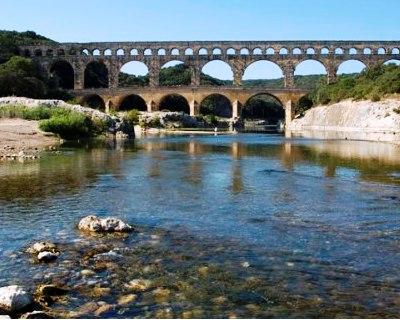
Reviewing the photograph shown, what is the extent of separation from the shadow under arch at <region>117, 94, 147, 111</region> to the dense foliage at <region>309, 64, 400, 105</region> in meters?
34.2

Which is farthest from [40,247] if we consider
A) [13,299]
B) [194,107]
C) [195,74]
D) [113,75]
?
[113,75]

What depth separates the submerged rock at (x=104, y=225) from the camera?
10.7m

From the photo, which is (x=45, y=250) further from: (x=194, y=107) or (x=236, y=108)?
(x=194, y=107)

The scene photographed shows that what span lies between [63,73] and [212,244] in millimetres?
113149

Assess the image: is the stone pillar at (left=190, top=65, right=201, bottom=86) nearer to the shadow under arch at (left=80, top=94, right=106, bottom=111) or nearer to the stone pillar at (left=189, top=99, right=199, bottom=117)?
the stone pillar at (left=189, top=99, right=199, bottom=117)

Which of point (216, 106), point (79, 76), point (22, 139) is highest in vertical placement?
point (79, 76)

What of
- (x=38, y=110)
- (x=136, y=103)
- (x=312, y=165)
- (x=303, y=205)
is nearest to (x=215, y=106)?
(x=136, y=103)

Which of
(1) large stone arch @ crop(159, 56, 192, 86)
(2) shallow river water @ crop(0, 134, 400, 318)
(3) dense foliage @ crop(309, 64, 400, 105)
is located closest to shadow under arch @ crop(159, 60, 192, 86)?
(1) large stone arch @ crop(159, 56, 192, 86)

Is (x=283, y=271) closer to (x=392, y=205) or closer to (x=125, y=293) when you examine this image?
(x=125, y=293)

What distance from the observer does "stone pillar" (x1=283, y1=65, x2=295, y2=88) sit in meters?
106

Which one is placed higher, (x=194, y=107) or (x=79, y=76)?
(x=79, y=76)

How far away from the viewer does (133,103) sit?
111562 mm

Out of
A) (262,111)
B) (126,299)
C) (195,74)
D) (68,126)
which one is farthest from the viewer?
(262,111)

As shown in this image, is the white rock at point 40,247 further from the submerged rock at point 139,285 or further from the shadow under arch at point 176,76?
the shadow under arch at point 176,76
